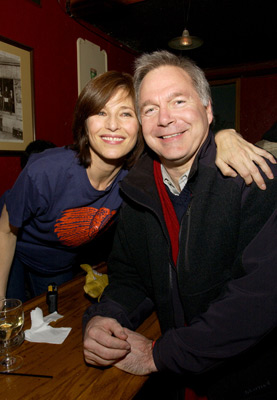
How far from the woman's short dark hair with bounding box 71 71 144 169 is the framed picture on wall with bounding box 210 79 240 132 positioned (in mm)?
5930

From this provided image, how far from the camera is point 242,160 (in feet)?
3.95

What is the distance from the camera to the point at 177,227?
1374mm

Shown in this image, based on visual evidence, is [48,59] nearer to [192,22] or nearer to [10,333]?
[192,22]

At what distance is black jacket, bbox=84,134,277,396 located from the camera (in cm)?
109

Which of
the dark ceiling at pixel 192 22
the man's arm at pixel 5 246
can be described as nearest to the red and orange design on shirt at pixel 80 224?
the man's arm at pixel 5 246

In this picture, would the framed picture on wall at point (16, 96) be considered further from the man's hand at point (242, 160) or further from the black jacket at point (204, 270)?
the man's hand at point (242, 160)

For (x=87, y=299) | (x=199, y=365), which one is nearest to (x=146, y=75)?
(x=87, y=299)

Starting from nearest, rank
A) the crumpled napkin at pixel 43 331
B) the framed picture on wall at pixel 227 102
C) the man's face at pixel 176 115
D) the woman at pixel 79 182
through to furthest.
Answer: the crumpled napkin at pixel 43 331, the man's face at pixel 176 115, the woman at pixel 79 182, the framed picture on wall at pixel 227 102

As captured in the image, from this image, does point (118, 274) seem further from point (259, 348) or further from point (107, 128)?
point (107, 128)

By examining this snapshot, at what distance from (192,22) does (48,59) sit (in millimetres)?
2492

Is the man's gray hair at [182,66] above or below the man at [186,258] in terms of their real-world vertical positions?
above

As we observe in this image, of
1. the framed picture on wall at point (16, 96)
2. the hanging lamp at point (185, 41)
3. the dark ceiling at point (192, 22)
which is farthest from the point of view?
the hanging lamp at point (185, 41)

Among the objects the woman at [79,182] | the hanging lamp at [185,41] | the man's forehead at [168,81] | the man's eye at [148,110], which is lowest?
the woman at [79,182]

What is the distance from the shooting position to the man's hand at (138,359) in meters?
1.08
